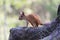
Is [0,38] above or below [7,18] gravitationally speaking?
below

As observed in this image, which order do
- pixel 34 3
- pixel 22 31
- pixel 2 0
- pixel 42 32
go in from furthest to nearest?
pixel 34 3 < pixel 2 0 < pixel 22 31 < pixel 42 32

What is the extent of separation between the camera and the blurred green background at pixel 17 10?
3219 millimetres

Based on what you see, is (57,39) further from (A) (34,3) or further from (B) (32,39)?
(A) (34,3)

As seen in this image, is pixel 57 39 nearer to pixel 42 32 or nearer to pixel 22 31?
pixel 42 32

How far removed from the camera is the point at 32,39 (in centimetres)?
113

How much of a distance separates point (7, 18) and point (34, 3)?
2.22 feet

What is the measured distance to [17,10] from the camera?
346 cm

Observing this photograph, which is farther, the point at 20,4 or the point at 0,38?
the point at 20,4

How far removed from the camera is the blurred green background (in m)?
3.22

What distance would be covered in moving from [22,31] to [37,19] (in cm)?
16

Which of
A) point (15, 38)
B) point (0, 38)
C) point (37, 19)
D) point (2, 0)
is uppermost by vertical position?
point (2, 0)

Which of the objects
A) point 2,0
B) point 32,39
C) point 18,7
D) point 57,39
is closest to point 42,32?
point 32,39

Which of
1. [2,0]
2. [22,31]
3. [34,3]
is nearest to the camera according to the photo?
[22,31]

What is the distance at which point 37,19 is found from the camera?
51.6 inches
